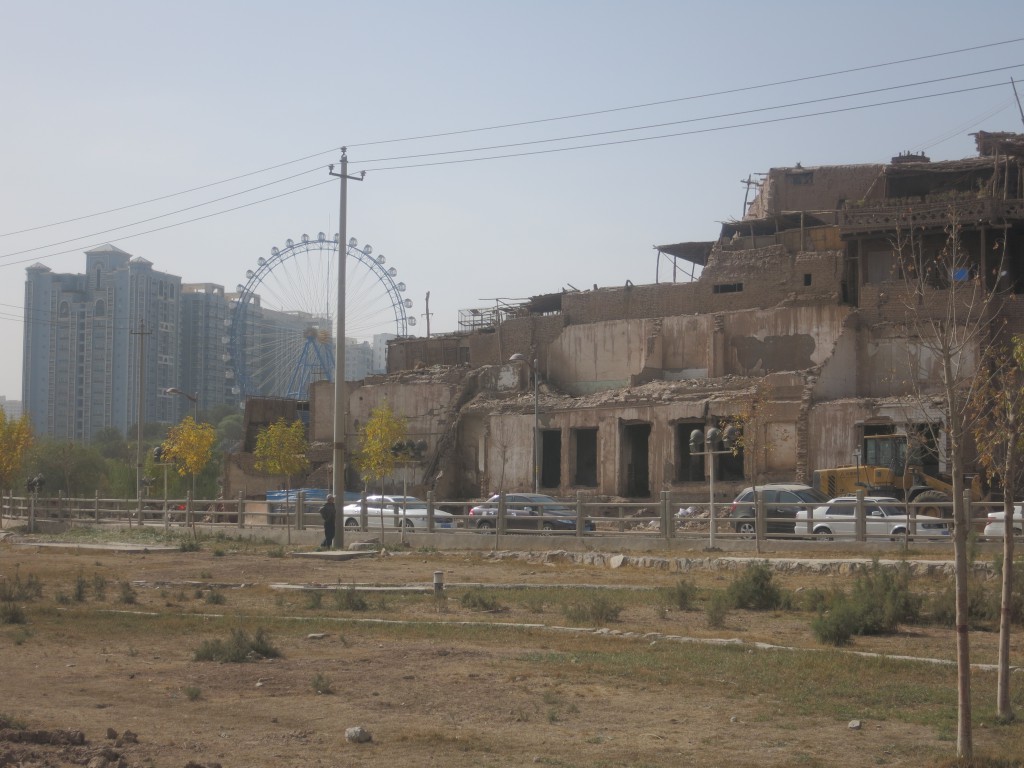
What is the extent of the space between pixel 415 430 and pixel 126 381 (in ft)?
295

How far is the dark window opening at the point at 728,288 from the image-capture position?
57812mm

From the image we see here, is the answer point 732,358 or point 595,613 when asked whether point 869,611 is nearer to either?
point 595,613

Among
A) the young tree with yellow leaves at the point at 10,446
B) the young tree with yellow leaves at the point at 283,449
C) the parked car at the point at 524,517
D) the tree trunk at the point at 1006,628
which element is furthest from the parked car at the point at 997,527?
the young tree with yellow leaves at the point at 10,446

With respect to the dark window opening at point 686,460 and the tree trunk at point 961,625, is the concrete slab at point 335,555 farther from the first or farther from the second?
the dark window opening at point 686,460

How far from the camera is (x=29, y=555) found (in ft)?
108

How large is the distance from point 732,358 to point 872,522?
28.4m

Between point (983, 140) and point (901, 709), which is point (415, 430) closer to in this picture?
point (983, 140)

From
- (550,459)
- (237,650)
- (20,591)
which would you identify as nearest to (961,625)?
(237,650)

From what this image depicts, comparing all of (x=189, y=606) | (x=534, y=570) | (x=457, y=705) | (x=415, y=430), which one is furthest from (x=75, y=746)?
A: (x=415, y=430)

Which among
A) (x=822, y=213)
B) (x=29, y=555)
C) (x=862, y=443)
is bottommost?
(x=29, y=555)

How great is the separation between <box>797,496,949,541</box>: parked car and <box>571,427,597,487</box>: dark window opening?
78.9 feet

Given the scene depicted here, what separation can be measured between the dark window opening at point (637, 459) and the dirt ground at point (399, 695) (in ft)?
107

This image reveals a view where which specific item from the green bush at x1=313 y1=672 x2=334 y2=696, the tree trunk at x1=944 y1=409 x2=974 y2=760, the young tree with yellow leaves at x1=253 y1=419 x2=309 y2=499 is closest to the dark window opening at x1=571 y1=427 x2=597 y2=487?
the young tree with yellow leaves at x1=253 y1=419 x2=309 y2=499

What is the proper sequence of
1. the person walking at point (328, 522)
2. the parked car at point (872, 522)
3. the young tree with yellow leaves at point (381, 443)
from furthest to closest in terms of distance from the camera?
the young tree with yellow leaves at point (381, 443)
the person walking at point (328, 522)
the parked car at point (872, 522)
